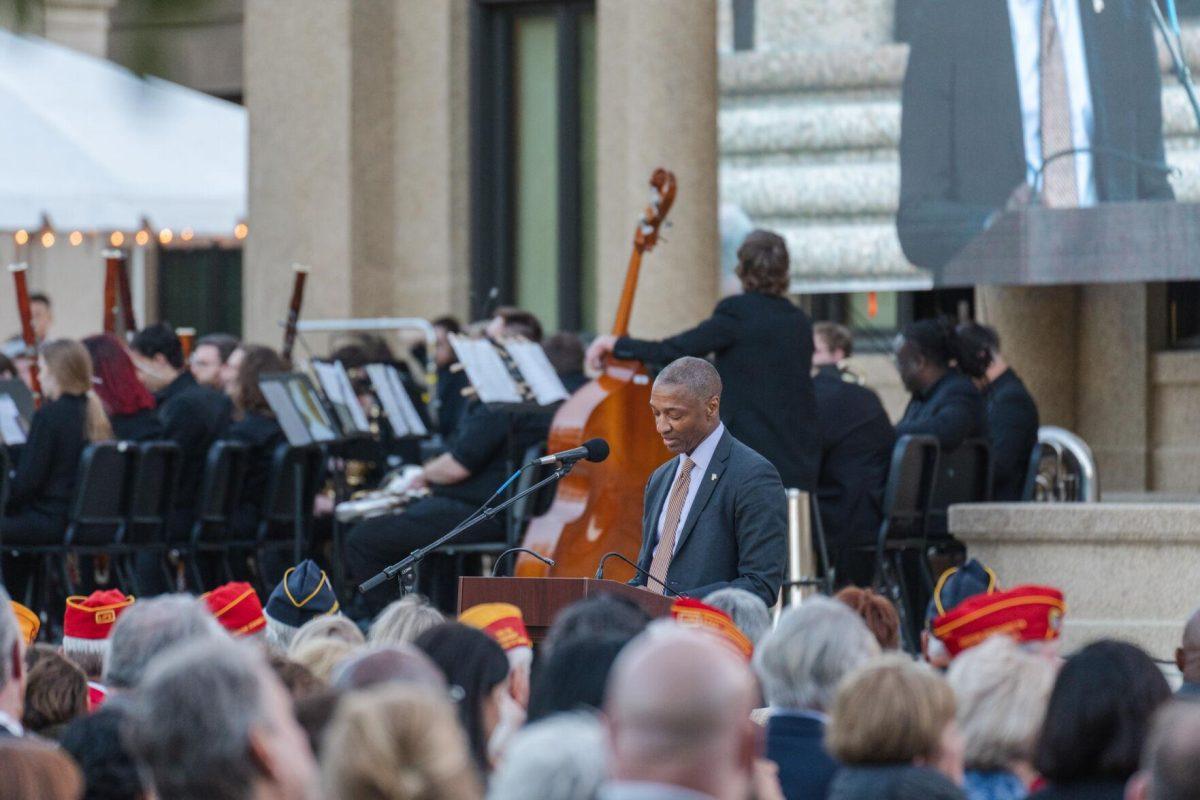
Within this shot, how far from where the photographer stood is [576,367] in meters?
10.8

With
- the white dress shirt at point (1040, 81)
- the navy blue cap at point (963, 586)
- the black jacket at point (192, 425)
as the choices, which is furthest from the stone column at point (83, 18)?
the white dress shirt at point (1040, 81)

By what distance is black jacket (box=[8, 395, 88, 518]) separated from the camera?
1050 centimetres

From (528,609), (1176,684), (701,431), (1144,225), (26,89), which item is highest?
(26,89)

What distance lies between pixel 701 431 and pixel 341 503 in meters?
4.91

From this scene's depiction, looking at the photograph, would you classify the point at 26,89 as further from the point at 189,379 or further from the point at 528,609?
the point at 528,609

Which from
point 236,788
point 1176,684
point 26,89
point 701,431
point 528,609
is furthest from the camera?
point 26,89

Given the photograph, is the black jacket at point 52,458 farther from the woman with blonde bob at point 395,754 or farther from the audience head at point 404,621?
the woman with blonde bob at point 395,754

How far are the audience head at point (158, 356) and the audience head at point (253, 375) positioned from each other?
1.18 feet

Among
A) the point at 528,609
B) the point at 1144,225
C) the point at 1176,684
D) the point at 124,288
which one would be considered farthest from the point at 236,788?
the point at 124,288

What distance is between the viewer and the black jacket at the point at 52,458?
10500mm

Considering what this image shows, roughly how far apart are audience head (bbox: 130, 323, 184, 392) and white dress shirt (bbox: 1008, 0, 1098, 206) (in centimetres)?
466

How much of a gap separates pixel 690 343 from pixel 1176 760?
5.62 metres

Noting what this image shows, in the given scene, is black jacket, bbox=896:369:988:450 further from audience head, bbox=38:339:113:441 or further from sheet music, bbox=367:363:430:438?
audience head, bbox=38:339:113:441

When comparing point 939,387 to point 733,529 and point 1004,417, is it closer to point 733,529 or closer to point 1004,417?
point 1004,417
